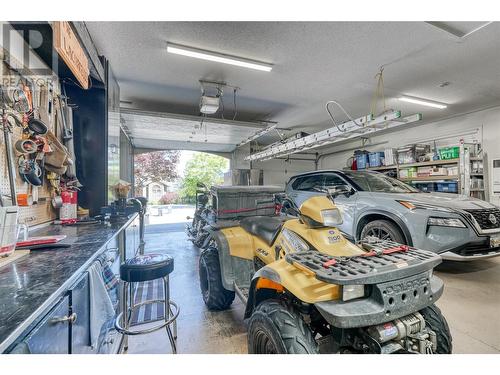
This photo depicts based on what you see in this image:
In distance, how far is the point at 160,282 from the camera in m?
3.21

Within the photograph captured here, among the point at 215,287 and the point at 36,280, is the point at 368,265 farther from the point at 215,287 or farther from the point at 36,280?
the point at 215,287

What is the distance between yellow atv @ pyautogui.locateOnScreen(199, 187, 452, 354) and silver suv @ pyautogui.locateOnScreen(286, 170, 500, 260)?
1.50m

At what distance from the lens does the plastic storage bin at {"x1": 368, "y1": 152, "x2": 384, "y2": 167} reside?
265 inches

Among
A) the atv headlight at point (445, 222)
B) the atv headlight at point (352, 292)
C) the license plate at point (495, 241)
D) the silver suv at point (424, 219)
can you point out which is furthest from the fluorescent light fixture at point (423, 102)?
the atv headlight at point (352, 292)

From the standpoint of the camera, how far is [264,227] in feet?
7.18

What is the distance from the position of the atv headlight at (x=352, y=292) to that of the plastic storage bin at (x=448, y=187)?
570 cm

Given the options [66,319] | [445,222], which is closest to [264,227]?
[66,319]

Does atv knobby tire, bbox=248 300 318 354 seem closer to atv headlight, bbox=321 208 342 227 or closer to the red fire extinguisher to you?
atv headlight, bbox=321 208 342 227

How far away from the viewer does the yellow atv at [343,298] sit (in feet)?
3.17

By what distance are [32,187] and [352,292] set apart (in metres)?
2.51

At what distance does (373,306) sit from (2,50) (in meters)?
2.79

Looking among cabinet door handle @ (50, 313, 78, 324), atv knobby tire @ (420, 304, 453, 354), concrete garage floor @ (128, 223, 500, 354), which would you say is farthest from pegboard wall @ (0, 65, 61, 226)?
atv knobby tire @ (420, 304, 453, 354)

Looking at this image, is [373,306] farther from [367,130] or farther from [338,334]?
[367,130]

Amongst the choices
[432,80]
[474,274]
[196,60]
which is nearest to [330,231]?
[196,60]
